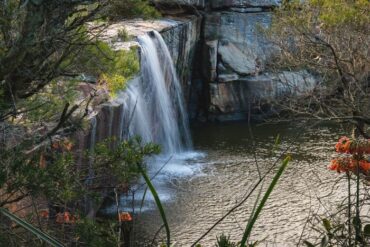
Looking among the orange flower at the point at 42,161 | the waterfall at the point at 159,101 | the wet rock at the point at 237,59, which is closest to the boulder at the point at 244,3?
the wet rock at the point at 237,59

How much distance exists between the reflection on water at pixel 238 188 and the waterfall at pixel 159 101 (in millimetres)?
473

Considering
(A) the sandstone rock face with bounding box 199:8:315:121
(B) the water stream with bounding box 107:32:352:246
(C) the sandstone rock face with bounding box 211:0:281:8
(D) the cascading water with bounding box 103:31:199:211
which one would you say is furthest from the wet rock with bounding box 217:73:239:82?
(C) the sandstone rock face with bounding box 211:0:281:8

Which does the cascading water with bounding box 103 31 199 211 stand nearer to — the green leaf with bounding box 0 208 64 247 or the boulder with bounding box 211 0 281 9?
the boulder with bounding box 211 0 281 9

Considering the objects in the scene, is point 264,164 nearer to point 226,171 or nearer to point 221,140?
point 226,171

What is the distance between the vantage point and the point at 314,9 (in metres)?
8.86

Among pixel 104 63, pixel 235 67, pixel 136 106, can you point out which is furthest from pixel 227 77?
pixel 104 63

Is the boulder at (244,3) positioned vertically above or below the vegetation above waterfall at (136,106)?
above

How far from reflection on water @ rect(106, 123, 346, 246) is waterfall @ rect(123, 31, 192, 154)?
473mm

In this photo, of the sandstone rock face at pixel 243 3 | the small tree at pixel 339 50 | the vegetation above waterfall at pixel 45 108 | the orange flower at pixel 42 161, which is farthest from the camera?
the sandstone rock face at pixel 243 3

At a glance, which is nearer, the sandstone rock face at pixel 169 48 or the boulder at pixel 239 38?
the sandstone rock face at pixel 169 48

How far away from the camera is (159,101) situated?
37.7 feet

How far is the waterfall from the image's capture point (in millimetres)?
10117

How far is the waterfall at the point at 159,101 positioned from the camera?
10117 mm

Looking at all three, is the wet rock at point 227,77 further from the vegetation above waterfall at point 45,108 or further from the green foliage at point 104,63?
the vegetation above waterfall at point 45,108
